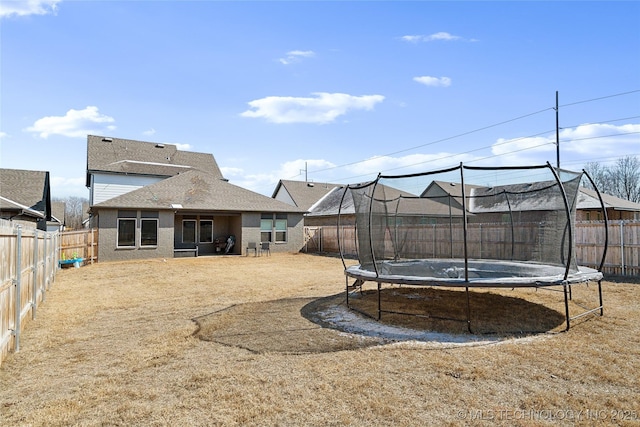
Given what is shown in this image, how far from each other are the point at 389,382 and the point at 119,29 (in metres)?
8.64

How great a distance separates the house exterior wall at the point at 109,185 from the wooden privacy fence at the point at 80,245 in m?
7.35

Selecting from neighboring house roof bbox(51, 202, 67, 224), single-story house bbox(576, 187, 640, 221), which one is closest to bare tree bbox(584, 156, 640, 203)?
single-story house bbox(576, 187, 640, 221)

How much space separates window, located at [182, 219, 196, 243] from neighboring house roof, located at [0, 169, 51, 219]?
5.77 meters

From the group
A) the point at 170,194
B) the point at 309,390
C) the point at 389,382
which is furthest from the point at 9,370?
the point at 170,194

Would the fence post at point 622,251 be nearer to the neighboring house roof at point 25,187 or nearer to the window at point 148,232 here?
the window at point 148,232

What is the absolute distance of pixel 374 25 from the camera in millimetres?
9617

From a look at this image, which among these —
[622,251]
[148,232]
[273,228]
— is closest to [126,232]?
[148,232]

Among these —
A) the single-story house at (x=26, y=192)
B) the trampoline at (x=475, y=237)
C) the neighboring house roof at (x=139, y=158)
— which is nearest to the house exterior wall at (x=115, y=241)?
the single-story house at (x=26, y=192)

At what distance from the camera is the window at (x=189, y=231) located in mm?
18406

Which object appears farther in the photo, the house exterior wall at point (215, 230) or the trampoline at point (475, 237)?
the house exterior wall at point (215, 230)

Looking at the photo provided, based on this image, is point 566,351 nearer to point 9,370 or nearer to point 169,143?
point 9,370

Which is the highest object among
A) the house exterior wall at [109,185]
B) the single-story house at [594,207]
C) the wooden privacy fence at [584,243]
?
the house exterior wall at [109,185]

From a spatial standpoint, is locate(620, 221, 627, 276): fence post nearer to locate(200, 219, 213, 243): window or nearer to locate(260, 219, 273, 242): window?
locate(260, 219, 273, 242): window

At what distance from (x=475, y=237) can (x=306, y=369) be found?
9607 millimetres
